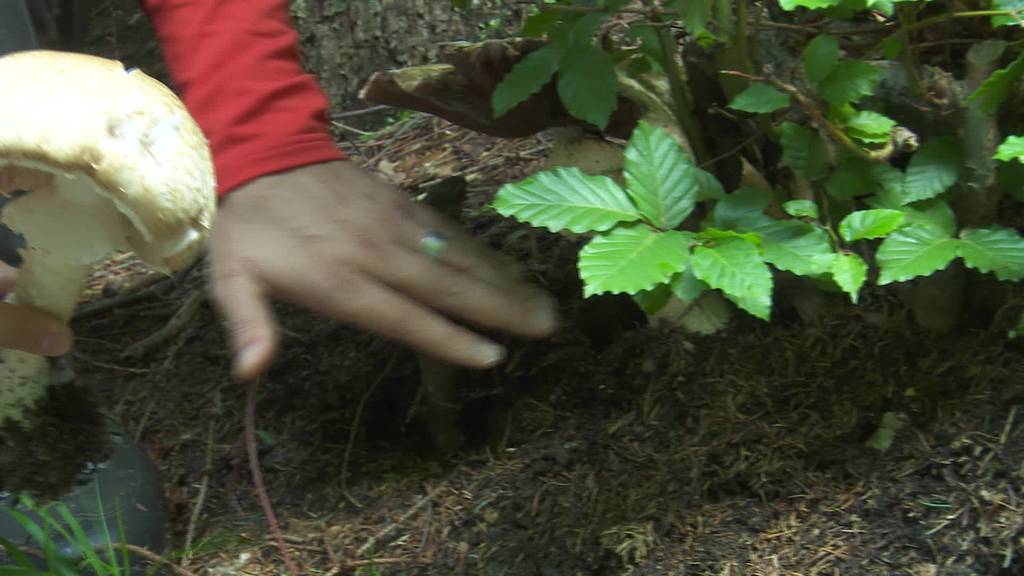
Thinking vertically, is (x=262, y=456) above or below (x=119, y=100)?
below

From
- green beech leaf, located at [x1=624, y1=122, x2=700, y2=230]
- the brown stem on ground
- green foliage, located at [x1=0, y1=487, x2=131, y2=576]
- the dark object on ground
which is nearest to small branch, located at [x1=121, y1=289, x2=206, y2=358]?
the brown stem on ground

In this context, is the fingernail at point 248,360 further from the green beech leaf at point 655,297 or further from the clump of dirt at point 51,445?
the clump of dirt at point 51,445

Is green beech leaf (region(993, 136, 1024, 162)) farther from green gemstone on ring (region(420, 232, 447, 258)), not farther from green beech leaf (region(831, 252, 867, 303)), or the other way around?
green gemstone on ring (region(420, 232, 447, 258))

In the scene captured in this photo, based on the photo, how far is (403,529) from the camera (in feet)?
5.51

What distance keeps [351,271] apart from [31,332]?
0.63m

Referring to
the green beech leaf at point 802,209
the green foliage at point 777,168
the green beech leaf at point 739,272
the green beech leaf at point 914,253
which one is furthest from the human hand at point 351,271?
the green beech leaf at point 914,253

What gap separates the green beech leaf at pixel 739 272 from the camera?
1.17 meters

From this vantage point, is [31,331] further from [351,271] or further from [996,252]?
[996,252]

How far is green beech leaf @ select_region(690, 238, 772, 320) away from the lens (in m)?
1.17

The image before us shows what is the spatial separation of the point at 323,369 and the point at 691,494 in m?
0.85

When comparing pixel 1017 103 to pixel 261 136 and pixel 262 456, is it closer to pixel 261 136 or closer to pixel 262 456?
pixel 261 136

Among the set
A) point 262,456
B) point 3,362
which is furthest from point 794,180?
point 3,362

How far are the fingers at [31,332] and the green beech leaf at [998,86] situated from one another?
1.45 meters

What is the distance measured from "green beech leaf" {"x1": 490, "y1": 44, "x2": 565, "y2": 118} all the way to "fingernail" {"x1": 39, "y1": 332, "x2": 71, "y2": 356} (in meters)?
0.80
